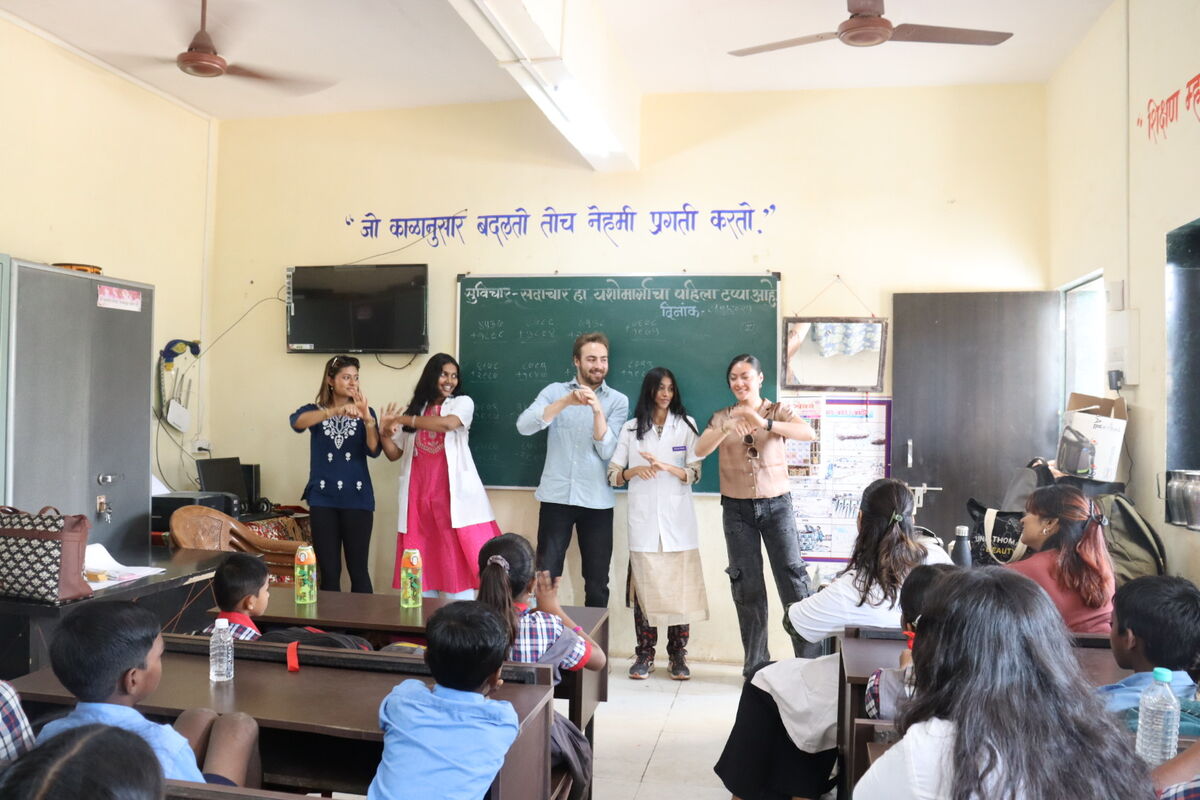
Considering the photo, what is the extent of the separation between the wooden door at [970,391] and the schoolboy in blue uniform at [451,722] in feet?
11.1

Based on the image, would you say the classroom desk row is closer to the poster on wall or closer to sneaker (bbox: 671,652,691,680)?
sneaker (bbox: 671,652,691,680)

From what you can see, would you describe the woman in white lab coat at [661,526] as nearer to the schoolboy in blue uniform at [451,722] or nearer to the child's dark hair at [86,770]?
the schoolboy in blue uniform at [451,722]

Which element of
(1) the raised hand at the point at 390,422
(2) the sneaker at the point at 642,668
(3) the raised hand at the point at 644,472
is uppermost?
(1) the raised hand at the point at 390,422

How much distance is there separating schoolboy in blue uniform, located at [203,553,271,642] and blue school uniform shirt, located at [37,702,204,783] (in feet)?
2.81

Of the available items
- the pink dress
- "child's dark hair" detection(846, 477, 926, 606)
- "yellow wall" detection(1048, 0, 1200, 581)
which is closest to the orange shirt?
"child's dark hair" detection(846, 477, 926, 606)

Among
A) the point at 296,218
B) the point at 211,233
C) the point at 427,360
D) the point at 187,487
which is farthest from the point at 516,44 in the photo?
the point at 187,487

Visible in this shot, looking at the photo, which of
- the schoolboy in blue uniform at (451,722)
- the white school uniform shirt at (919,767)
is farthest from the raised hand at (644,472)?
the white school uniform shirt at (919,767)

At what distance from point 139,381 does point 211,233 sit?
1.62 metres

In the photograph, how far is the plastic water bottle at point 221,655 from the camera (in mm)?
2088

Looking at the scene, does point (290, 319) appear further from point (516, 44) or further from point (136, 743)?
point (136, 743)

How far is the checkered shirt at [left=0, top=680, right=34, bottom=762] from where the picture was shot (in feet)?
4.81

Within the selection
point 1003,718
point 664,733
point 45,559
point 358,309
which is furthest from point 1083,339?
point 45,559

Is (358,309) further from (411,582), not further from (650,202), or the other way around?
(411,582)

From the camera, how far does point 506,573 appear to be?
7.73 feet
